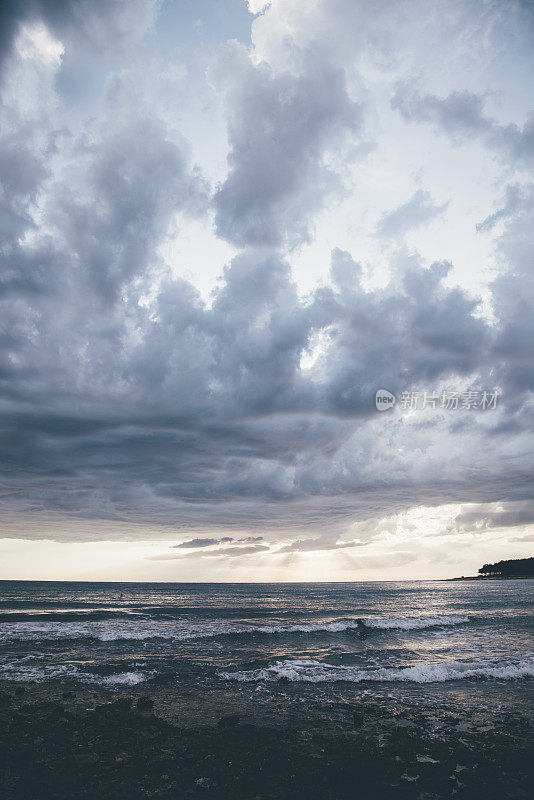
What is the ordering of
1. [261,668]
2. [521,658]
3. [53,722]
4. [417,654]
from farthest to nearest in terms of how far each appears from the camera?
[417,654] < [521,658] < [261,668] < [53,722]

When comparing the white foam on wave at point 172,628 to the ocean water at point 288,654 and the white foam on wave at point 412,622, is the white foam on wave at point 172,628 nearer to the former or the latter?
the white foam on wave at point 412,622

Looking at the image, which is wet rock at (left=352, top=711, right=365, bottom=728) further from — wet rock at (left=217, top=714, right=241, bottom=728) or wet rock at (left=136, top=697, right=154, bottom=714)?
wet rock at (left=136, top=697, right=154, bottom=714)

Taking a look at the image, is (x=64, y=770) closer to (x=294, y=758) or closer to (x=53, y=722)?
(x=53, y=722)

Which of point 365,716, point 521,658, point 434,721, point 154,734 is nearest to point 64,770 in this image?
point 154,734

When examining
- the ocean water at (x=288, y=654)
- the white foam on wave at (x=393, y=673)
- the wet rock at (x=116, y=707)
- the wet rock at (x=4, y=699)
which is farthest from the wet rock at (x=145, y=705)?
the white foam on wave at (x=393, y=673)

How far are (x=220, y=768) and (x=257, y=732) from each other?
301 centimetres

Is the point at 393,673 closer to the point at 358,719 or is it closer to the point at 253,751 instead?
the point at 358,719

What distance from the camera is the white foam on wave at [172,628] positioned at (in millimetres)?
37719

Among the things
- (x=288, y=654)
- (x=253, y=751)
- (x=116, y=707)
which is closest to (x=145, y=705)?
(x=116, y=707)

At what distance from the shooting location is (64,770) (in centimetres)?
1198

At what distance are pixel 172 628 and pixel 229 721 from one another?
31290 millimetres

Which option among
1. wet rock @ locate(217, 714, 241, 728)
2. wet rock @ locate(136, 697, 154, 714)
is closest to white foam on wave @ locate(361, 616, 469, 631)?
wet rock @ locate(136, 697, 154, 714)

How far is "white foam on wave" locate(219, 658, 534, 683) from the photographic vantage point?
23094 mm

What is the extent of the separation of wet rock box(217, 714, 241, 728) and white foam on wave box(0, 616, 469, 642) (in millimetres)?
23030
